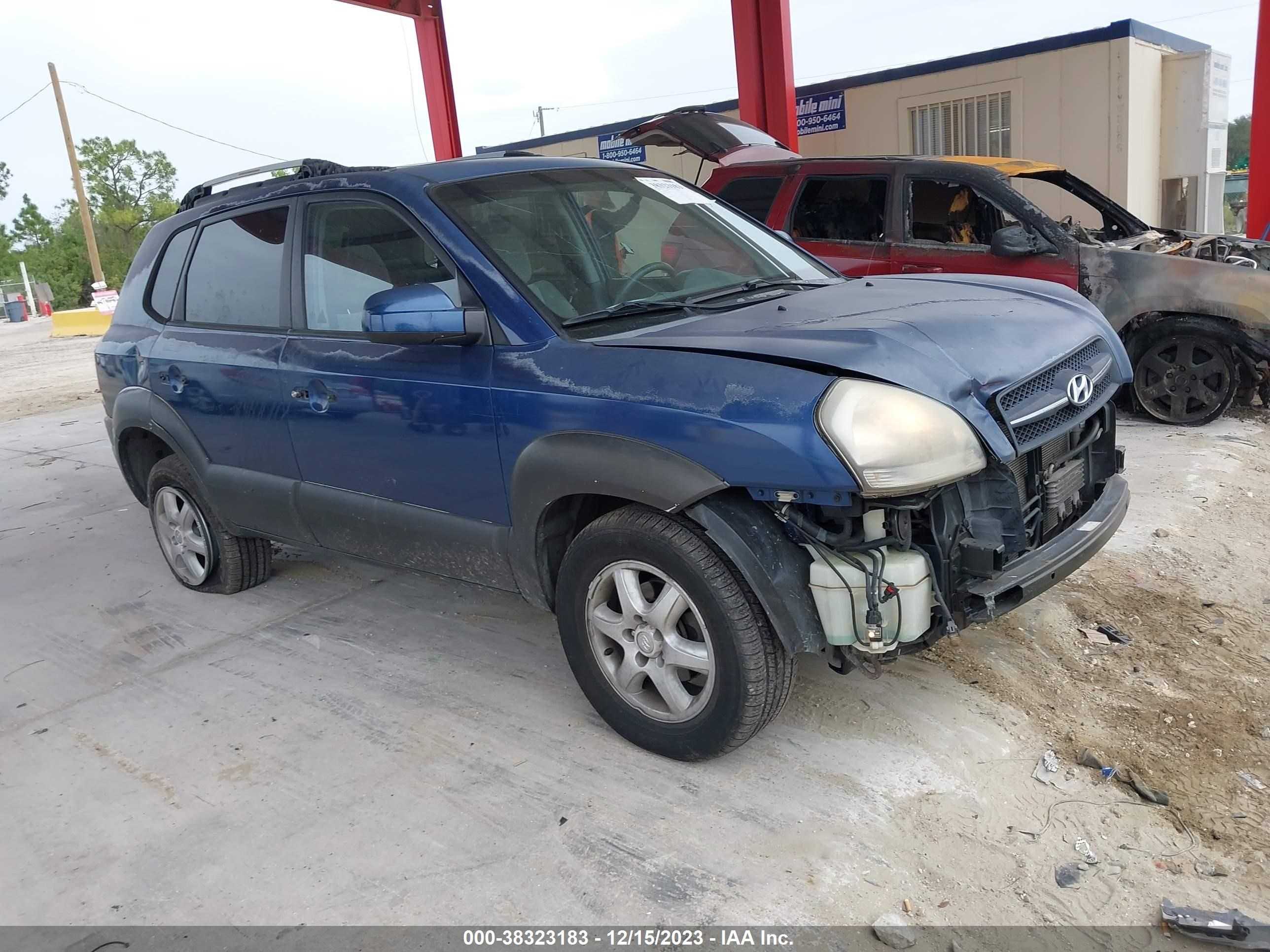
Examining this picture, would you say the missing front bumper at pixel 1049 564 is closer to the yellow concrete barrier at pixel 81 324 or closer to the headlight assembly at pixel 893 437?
the headlight assembly at pixel 893 437

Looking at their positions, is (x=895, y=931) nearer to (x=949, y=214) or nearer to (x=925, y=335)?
(x=925, y=335)

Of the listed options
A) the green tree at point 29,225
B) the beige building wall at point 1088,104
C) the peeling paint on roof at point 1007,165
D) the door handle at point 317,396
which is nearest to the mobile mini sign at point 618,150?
the beige building wall at point 1088,104

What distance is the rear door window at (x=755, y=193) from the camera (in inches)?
289

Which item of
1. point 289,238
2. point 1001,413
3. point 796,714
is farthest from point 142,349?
point 1001,413

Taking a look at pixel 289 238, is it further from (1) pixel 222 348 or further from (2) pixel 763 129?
(2) pixel 763 129

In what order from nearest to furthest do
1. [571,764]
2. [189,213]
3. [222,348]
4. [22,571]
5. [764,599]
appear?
[764,599]
[571,764]
[222,348]
[189,213]
[22,571]

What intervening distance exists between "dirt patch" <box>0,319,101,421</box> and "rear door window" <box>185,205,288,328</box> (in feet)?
10.2

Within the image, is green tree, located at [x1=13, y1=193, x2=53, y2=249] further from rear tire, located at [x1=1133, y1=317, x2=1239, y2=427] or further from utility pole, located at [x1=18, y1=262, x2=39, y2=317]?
rear tire, located at [x1=1133, y1=317, x2=1239, y2=427]

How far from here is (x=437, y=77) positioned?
557 inches

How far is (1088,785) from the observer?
2758mm

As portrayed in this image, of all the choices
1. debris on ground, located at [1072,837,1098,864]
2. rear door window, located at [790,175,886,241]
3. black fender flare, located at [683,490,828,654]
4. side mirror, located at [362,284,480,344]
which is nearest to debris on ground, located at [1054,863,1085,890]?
debris on ground, located at [1072,837,1098,864]

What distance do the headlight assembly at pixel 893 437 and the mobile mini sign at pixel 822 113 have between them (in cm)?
1227

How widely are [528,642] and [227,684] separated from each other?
46.2 inches

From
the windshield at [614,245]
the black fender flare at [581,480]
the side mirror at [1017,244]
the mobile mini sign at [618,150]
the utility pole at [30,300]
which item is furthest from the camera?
the utility pole at [30,300]
